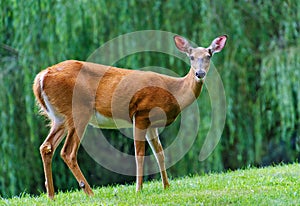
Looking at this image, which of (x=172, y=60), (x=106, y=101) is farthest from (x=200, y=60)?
(x=172, y=60)

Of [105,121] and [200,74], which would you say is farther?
[105,121]

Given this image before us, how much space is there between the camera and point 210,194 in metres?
5.91

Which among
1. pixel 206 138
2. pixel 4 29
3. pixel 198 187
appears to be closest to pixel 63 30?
pixel 4 29

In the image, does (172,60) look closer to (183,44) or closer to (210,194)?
(183,44)

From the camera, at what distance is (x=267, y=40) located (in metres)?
9.67

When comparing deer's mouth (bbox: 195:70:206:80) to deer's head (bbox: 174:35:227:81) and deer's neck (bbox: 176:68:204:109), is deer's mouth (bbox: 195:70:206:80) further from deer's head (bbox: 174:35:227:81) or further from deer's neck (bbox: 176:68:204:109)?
deer's neck (bbox: 176:68:204:109)

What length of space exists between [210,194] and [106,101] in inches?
54.6

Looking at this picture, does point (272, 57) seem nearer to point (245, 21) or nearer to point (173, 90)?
point (245, 21)

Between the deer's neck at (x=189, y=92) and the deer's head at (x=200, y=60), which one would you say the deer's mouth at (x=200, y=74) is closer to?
the deer's head at (x=200, y=60)

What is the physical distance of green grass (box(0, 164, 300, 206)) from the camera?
5.60 meters

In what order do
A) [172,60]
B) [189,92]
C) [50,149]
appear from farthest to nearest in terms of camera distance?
1. [172,60]
2. [189,92]
3. [50,149]

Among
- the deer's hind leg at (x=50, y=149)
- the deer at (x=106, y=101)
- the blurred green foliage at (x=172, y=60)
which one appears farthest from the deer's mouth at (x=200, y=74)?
the blurred green foliage at (x=172, y=60)

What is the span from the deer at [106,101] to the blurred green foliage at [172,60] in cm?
267

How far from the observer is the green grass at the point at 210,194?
560 centimetres
